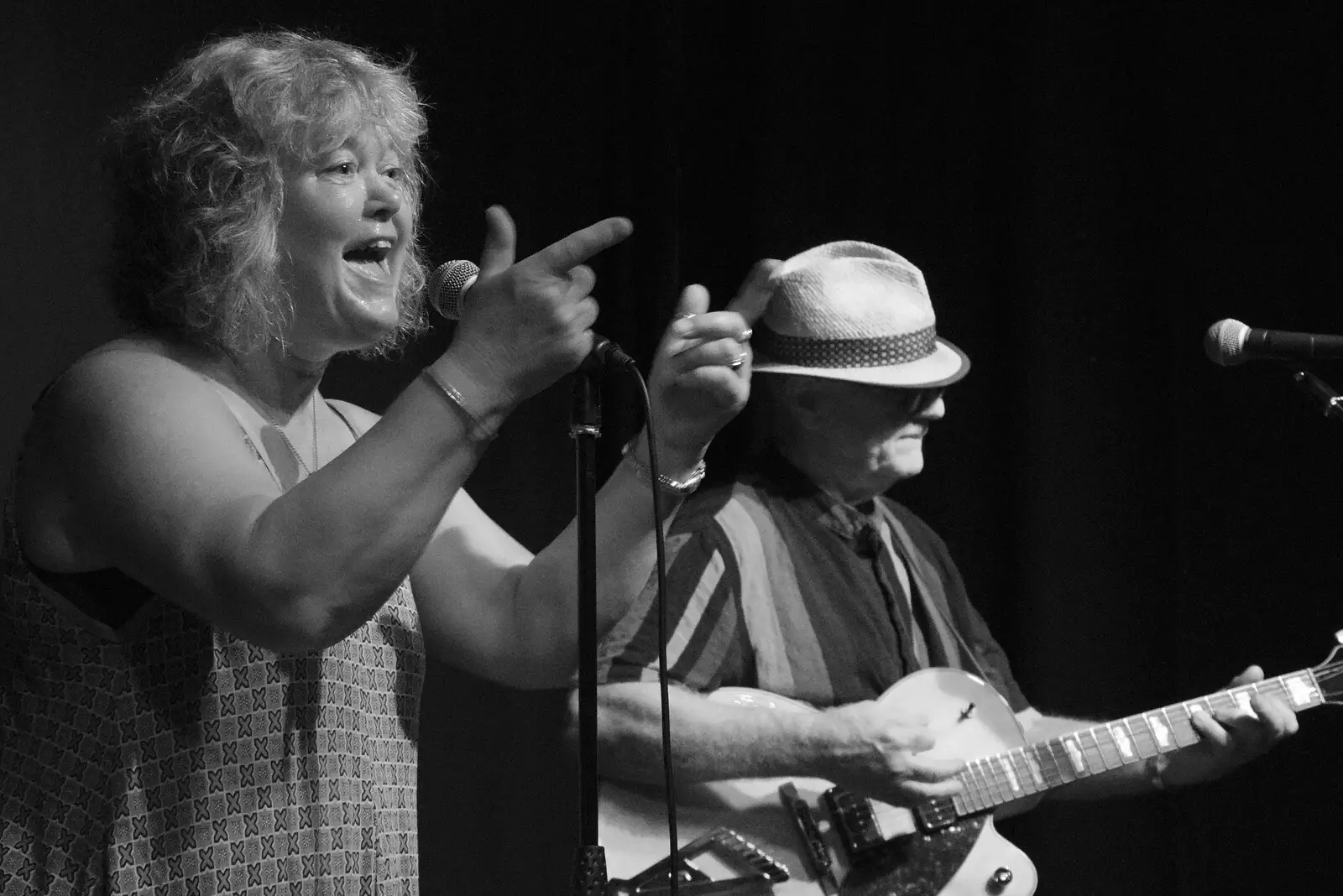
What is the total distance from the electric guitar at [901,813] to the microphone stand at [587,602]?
914 mm

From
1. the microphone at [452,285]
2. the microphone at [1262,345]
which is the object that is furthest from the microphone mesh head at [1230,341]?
the microphone at [452,285]

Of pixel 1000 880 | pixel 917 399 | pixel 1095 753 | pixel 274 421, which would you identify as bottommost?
pixel 1000 880

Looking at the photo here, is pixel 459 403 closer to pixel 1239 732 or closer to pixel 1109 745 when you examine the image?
pixel 1109 745

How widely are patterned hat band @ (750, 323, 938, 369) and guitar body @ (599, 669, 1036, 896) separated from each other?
1.96 ft

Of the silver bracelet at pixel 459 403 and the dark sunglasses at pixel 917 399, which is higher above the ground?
the dark sunglasses at pixel 917 399

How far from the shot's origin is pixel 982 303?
10.1ft

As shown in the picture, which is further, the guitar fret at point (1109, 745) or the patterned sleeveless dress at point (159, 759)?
the guitar fret at point (1109, 745)

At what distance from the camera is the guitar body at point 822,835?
2.15 m

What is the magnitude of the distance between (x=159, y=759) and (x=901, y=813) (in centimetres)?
135

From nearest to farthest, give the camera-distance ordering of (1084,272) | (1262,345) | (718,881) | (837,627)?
(1262,345) < (718,881) < (837,627) < (1084,272)

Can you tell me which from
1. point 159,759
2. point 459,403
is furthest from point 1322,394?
point 159,759

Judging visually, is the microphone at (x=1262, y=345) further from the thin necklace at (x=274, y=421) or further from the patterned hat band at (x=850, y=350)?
the thin necklace at (x=274, y=421)

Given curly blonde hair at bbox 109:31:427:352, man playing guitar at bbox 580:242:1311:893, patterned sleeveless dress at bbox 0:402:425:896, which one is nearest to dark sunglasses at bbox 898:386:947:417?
man playing guitar at bbox 580:242:1311:893

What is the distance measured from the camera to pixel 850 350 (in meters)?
2.56
